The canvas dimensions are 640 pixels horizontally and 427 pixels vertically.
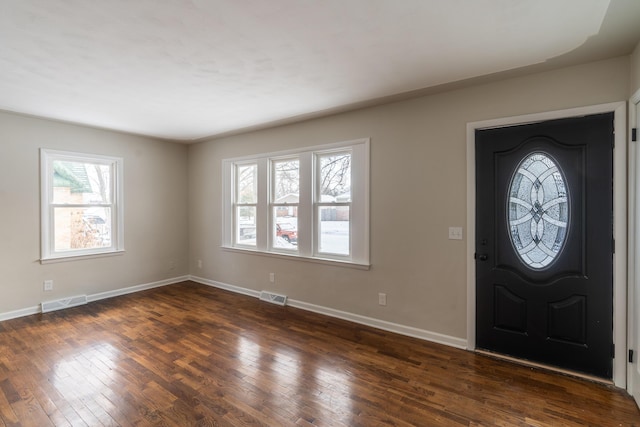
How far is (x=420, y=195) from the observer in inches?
126

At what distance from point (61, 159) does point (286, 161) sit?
3.07 meters

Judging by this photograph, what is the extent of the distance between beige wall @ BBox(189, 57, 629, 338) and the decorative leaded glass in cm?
42

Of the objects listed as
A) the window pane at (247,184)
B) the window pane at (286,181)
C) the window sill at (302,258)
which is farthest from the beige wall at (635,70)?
the window pane at (247,184)

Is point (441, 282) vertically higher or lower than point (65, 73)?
lower

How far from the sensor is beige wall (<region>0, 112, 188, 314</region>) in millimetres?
3789

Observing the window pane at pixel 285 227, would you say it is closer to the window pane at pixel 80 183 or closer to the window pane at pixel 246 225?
the window pane at pixel 246 225

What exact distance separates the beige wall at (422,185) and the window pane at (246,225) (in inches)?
44.5

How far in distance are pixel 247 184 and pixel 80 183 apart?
2349mm

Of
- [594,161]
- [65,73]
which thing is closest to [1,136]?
[65,73]

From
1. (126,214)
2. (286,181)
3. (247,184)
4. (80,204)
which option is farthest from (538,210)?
(80,204)

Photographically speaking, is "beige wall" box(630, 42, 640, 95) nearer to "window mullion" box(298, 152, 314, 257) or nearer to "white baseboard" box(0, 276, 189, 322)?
"window mullion" box(298, 152, 314, 257)

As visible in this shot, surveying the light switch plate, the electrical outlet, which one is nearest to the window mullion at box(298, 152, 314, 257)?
the electrical outlet

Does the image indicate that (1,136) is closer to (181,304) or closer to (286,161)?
(181,304)

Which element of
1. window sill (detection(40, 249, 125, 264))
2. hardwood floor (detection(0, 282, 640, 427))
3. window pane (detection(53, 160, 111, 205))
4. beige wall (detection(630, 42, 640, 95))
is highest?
beige wall (detection(630, 42, 640, 95))
